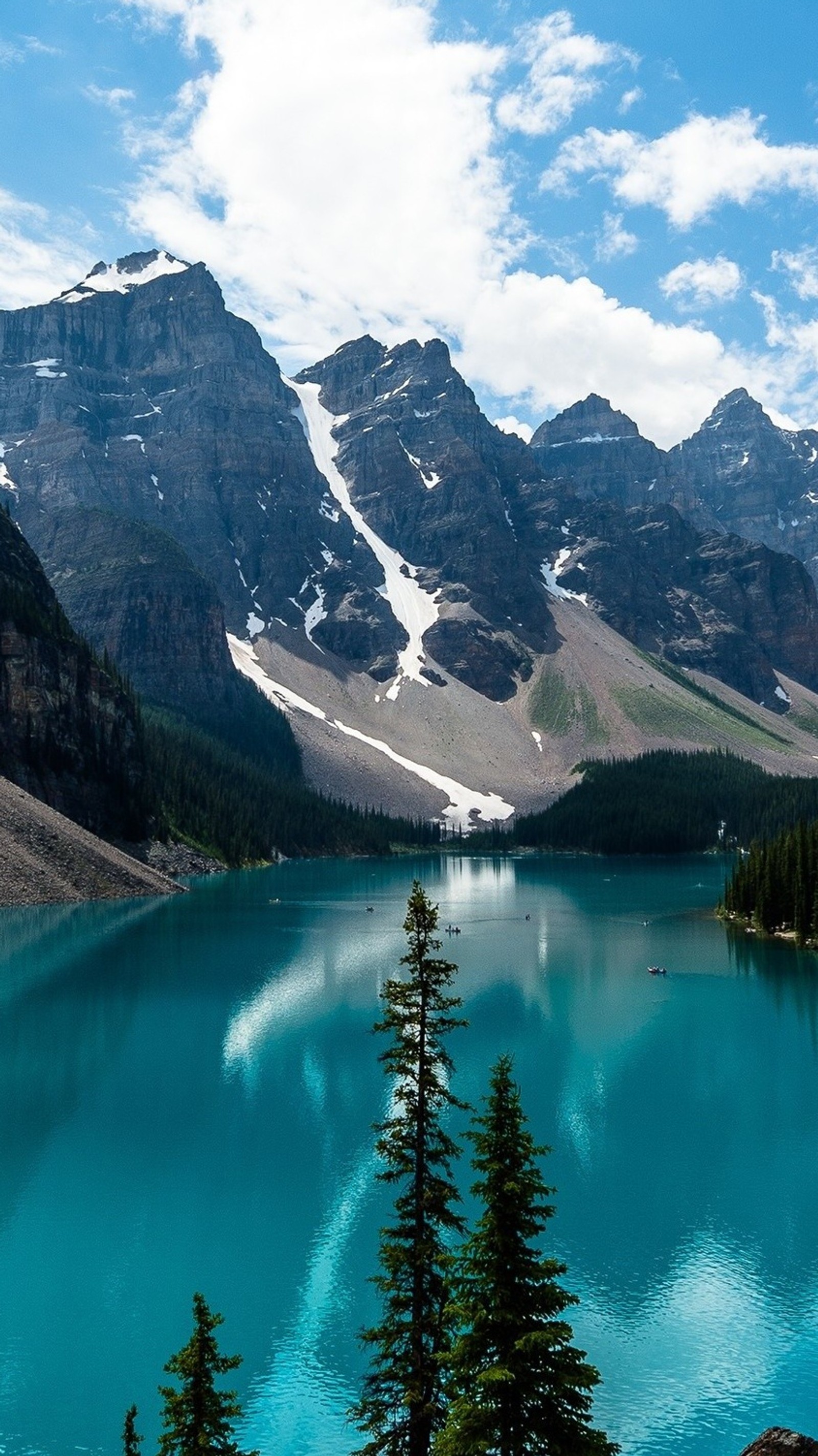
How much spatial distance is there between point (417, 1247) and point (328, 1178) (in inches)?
784

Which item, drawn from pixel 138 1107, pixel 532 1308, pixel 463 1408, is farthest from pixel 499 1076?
pixel 138 1107

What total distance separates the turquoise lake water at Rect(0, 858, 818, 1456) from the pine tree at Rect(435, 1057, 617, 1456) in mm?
11027

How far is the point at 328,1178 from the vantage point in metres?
36.3

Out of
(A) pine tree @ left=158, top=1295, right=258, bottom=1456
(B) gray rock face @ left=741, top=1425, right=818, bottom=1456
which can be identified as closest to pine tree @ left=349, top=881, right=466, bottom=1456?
(A) pine tree @ left=158, top=1295, right=258, bottom=1456

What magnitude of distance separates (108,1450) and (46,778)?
127 meters

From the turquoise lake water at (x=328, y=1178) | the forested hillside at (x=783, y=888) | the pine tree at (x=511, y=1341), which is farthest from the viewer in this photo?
the forested hillside at (x=783, y=888)

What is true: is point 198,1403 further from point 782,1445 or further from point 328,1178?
point 328,1178

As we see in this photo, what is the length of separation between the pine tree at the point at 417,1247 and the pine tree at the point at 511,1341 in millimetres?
1663

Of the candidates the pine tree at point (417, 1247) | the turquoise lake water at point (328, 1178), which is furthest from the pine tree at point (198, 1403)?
the turquoise lake water at point (328, 1178)

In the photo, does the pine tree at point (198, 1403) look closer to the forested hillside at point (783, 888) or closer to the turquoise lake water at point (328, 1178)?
the turquoise lake water at point (328, 1178)

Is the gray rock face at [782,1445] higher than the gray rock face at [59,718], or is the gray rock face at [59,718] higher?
the gray rock face at [59,718]

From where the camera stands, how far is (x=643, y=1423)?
2273 centimetres

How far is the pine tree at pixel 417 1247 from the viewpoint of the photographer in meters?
17.0

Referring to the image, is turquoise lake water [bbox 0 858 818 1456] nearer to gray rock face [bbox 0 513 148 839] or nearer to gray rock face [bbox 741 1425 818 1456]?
gray rock face [bbox 741 1425 818 1456]
